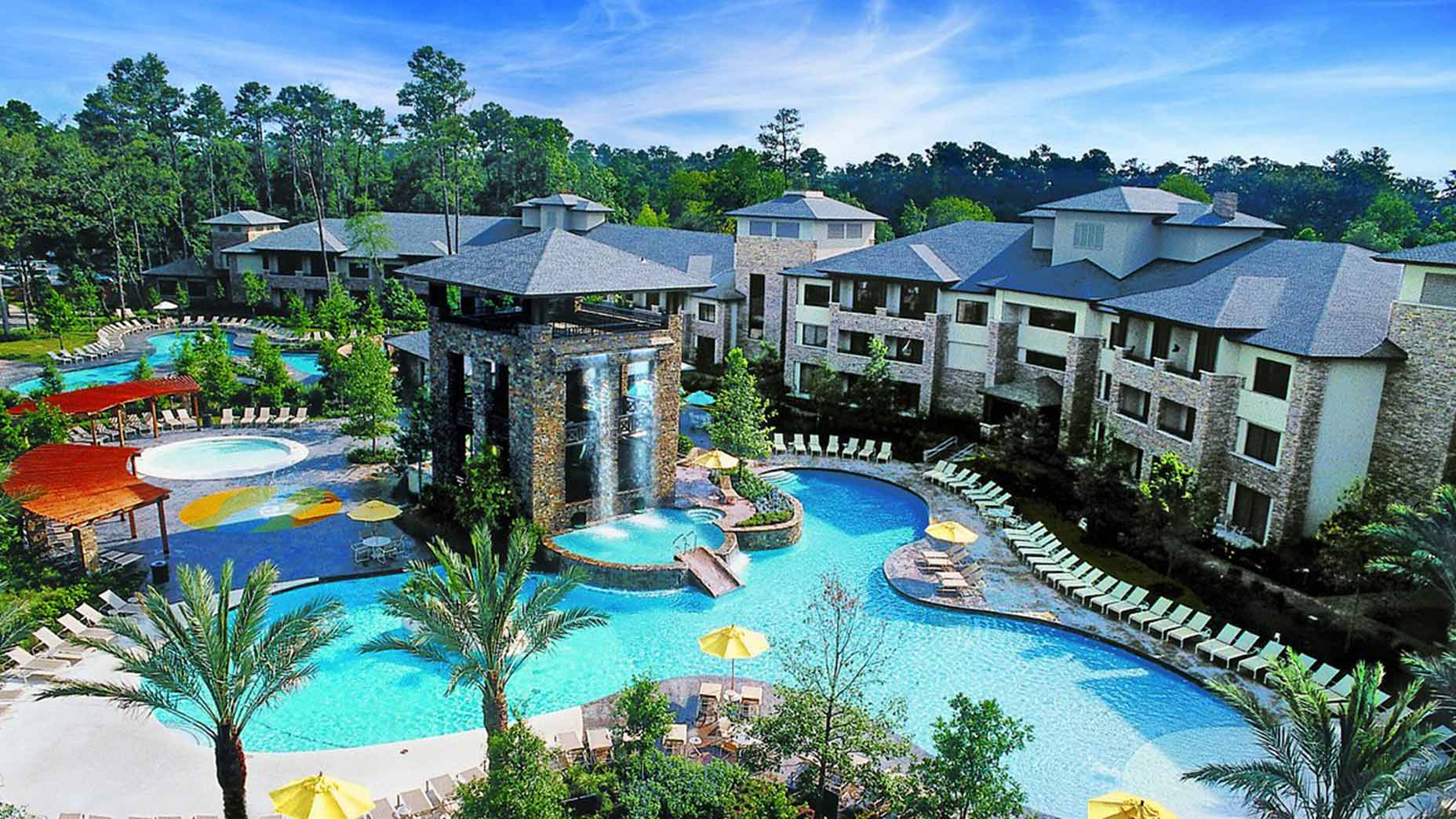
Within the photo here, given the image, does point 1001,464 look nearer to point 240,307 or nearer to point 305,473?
point 305,473

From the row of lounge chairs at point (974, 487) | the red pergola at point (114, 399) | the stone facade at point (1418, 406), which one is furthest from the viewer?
the red pergola at point (114, 399)

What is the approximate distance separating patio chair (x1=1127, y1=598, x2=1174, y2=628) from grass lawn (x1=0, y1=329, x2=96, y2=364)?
2263 inches

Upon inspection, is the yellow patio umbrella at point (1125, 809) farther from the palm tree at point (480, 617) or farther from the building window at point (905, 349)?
the building window at point (905, 349)

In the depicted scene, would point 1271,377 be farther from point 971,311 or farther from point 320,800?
point 320,800

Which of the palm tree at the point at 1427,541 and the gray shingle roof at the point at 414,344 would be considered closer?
the palm tree at the point at 1427,541

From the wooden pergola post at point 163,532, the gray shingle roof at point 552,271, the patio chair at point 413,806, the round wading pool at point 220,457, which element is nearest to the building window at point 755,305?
the gray shingle roof at point 552,271

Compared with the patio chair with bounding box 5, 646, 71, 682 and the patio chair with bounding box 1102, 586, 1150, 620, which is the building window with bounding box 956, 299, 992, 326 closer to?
Answer: the patio chair with bounding box 1102, 586, 1150, 620

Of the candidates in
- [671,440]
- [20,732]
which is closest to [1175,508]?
[671,440]

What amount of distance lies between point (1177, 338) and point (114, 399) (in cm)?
3837

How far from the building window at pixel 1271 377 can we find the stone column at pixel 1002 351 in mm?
11697

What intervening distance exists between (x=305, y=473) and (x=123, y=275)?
56.6 meters

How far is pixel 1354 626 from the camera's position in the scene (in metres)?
22.0

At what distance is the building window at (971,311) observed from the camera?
39.8 m

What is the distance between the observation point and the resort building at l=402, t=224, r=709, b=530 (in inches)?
1048
